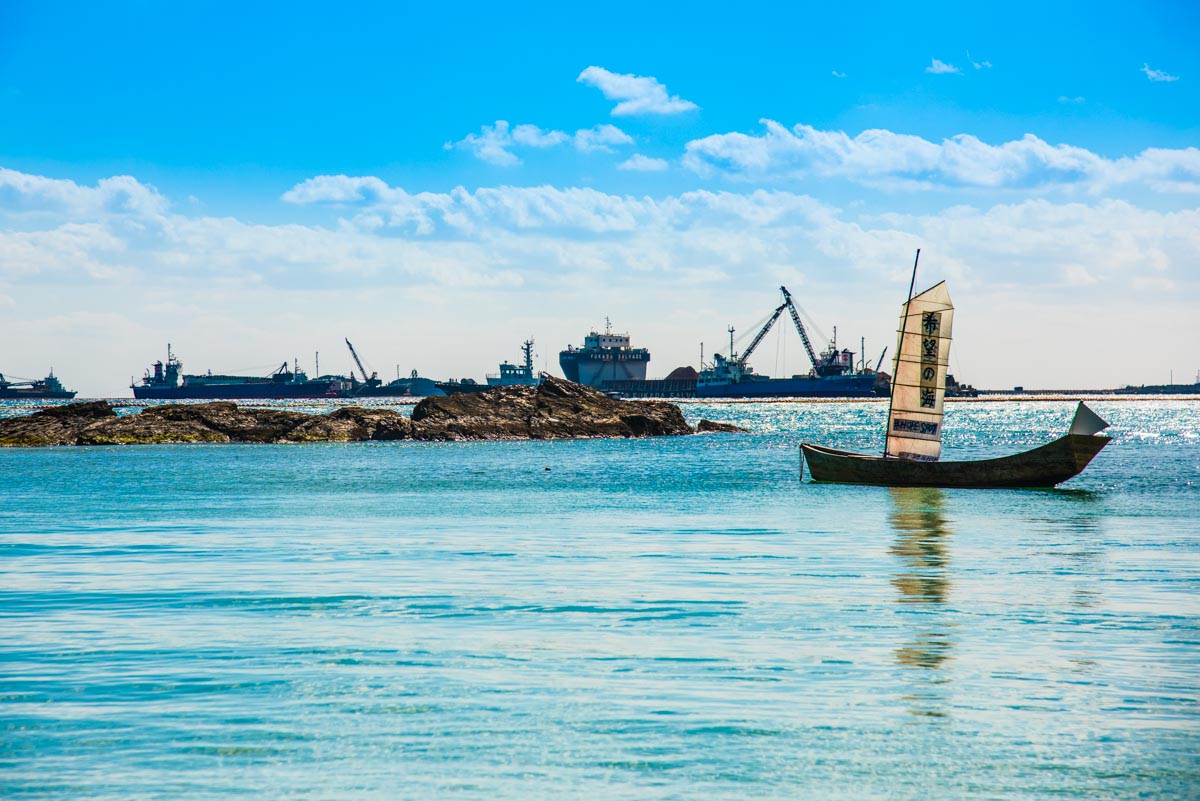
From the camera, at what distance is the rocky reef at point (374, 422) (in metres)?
81.1

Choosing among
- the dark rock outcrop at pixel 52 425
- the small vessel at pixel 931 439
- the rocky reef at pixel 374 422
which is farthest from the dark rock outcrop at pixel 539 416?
the small vessel at pixel 931 439

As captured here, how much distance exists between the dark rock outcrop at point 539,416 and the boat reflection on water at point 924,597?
2217 inches

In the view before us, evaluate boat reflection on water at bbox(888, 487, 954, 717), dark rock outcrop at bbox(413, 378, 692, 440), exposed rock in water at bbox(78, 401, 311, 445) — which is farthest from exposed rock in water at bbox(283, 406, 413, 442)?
boat reflection on water at bbox(888, 487, 954, 717)

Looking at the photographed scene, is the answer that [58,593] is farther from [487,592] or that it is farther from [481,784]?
[481,784]

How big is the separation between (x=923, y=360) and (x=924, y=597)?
24597mm

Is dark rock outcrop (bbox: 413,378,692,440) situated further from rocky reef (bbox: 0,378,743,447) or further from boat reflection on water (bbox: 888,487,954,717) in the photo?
boat reflection on water (bbox: 888,487,954,717)

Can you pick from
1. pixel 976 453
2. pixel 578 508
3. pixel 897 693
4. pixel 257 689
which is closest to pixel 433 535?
pixel 578 508

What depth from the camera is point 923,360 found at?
1630 inches

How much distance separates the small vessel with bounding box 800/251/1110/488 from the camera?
41031 mm

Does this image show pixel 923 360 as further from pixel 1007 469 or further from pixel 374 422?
pixel 374 422

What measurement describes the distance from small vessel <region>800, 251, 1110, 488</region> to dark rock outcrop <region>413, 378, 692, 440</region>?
47968 millimetres

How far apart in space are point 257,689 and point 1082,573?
1596 cm

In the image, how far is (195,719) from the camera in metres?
10.9

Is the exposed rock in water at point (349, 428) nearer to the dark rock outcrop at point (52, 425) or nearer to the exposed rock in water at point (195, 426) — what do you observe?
the exposed rock in water at point (195, 426)
